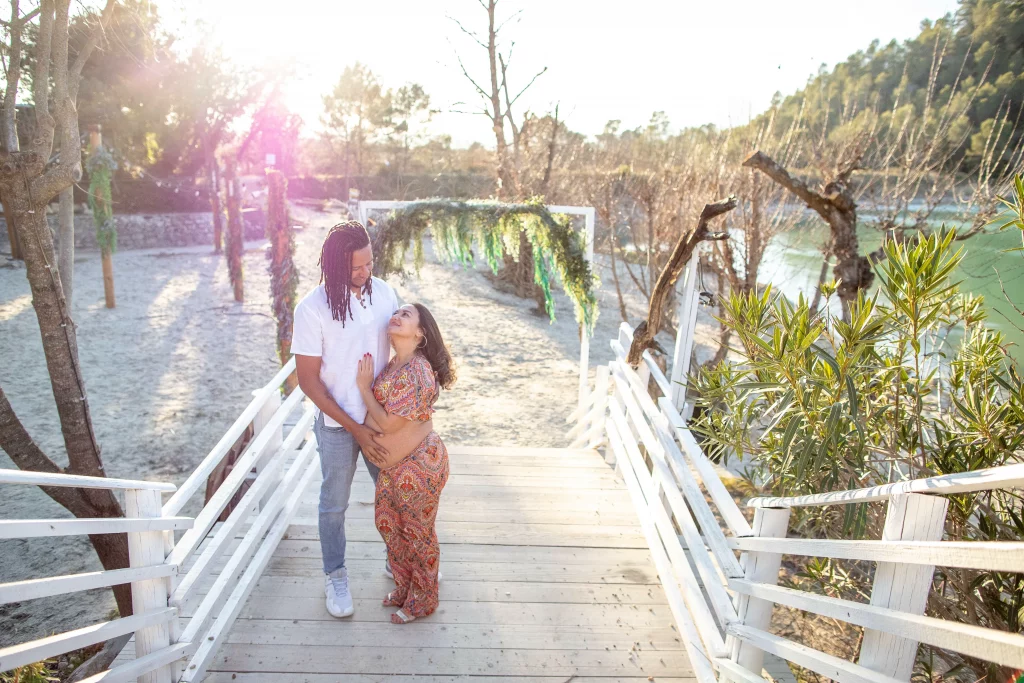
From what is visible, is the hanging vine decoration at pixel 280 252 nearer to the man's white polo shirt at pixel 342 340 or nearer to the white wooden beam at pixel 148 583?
the man's white polo shirt at pixel 342 340

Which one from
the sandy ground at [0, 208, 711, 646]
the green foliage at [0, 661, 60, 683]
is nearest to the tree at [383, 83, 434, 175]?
the sandy ground at [0, 208, 711, 646]

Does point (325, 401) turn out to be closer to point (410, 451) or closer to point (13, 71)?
point (410, 451)

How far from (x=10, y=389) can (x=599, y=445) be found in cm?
773

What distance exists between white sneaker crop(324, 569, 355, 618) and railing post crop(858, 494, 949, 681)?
2078 millimetres

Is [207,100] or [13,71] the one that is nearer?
[13,71]

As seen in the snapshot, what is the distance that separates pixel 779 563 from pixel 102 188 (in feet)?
42.2

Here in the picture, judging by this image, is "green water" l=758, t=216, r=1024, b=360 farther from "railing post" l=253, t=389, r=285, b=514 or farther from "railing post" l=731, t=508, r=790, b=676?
"railing post" l=253, t=389, r=285, b=514

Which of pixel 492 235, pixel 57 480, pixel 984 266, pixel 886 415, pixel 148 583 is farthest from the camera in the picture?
pixel 984 266

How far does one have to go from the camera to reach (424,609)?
9.68 feet

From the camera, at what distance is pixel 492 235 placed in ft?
16.8

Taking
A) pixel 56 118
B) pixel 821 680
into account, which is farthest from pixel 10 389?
pixel 821 680

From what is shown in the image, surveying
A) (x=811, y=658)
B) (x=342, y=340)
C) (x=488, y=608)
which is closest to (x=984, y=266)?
(x=488, y=608)

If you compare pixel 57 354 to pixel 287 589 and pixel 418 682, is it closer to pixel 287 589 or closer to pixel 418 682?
pixel 287 589

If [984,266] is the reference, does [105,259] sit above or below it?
below
